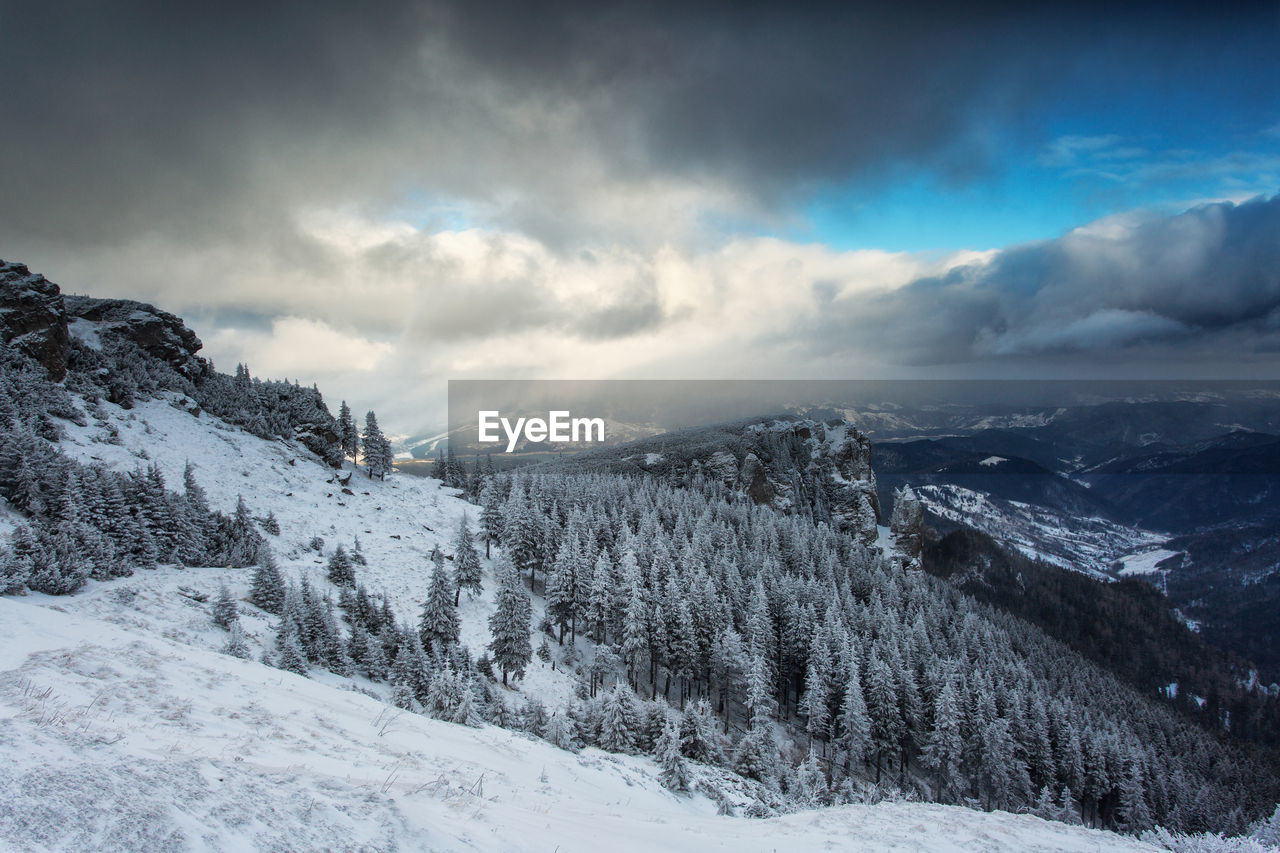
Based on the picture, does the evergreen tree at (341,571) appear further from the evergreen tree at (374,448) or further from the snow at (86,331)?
the snow at (86,331)

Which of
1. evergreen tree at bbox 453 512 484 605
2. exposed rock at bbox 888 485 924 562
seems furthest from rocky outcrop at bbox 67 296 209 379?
exposed rock at bbox 888 485 924 562

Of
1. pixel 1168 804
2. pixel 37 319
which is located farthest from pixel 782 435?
pixel 37 319

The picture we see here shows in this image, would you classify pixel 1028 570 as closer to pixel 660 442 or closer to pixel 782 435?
pixel 782 435

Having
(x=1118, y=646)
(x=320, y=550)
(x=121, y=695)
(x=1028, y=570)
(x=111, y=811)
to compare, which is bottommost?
(x=1118, y=646)

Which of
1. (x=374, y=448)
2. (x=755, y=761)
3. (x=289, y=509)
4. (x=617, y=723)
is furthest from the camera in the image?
(x=374, y=448)

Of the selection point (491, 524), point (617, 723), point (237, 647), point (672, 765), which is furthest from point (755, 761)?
point (491, 524)

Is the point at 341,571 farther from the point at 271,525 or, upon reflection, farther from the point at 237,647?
the point at 237,647

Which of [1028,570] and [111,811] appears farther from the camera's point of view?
[1028,570]
